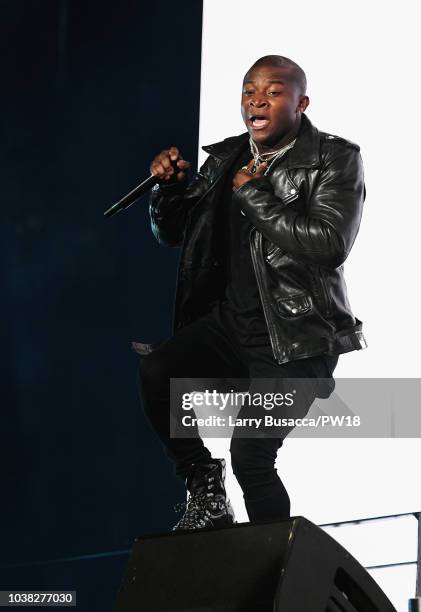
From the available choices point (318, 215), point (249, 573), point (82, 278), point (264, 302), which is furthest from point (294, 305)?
point (82, 278)

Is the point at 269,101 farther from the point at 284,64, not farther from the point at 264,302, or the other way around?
the point at 264,302

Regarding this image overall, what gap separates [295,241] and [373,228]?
2.32 feet

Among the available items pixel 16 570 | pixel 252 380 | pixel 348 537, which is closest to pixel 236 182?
pixel 252 380

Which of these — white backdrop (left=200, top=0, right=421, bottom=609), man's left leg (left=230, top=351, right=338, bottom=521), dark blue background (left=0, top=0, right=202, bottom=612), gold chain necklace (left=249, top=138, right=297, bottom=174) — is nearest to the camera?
man's left leg (left=230, top=351, right=338, bottom=521)

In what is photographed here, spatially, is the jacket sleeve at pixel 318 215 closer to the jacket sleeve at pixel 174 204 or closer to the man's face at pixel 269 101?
the man's face at pixel 269 101

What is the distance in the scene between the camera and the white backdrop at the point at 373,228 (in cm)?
269

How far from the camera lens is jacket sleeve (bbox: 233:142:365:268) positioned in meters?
2.19

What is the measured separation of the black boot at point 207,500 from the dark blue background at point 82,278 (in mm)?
1160

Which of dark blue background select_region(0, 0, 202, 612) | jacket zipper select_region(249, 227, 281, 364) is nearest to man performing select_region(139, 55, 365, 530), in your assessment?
jacket zipper select_region(249, 227, 281, 364)

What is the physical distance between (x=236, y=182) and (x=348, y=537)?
1077 millimetres

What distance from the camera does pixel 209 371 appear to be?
7.76ft

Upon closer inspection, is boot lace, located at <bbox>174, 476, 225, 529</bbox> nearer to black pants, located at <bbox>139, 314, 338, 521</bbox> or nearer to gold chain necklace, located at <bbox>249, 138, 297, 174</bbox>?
black pants, located at <bbox>139, 314, 338, 521</bbox>

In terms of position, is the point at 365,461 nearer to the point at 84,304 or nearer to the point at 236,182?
the point at 236,182

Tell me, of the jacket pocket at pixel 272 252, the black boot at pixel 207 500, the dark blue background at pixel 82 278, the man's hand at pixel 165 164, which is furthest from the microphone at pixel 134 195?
the dark blue background at pixel 82 278
